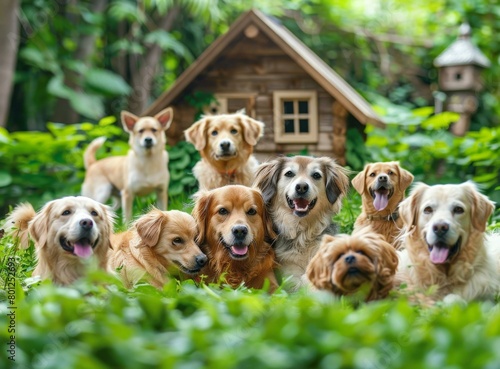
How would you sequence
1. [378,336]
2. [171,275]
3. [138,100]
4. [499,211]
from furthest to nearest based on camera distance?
[138,100] < [499,211] < [171,275] < [378,336]

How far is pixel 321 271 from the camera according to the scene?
161 inches

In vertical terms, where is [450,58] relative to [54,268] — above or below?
above

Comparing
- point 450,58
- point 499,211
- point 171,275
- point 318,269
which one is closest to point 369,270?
point 318,269

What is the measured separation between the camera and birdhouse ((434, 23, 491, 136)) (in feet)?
41.5

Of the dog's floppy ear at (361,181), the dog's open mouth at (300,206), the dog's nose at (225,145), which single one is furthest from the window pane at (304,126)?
the dog's open mouth at (300,206)

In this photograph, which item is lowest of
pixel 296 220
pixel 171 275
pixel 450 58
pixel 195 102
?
pixel 171 275

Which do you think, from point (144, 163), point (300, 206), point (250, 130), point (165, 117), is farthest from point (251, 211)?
point (165, 117)

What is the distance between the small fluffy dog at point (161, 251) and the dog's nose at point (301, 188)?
75 centimetres

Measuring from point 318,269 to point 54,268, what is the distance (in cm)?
160

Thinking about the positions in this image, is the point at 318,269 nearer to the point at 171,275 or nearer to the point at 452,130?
the point at 171,275

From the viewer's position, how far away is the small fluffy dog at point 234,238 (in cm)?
498

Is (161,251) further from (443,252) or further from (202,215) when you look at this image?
(443,252)

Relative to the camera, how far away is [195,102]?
30.2 feet

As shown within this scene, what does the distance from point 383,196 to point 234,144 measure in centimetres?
181
